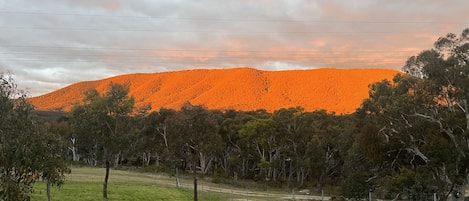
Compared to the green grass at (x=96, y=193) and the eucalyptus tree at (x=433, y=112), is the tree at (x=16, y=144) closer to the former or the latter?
the green grass at (x=96, y=193)

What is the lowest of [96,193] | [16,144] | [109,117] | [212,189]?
[212,189]

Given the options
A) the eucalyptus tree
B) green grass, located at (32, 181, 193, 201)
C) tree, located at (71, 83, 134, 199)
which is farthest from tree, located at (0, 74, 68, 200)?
the eucalyptus tree

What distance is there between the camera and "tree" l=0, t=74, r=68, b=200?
9.44 m

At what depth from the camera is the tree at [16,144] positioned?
944 centimetres

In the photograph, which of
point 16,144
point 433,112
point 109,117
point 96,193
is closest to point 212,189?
point 96,193

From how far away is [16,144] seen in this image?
10.0 meters

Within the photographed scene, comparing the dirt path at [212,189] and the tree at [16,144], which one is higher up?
the tree at [16,144]

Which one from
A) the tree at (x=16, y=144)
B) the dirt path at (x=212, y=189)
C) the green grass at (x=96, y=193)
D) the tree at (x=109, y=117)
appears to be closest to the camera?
the tree at (x=16, y=144)

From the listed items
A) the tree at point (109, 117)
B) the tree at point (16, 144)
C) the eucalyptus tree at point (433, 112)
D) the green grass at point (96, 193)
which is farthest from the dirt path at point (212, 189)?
the tree at point (16, 144)

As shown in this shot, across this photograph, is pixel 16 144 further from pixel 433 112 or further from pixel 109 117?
pixel 433 112

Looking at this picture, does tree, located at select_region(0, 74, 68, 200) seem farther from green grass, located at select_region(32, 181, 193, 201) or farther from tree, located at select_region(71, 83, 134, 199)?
green grass, located at select_region(32, 181, 193, 201)

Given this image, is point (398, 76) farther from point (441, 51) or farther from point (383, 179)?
point (383, 179)

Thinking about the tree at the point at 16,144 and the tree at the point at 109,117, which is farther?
the tree at the point at 109,117

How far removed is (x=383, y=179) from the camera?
4203cm
